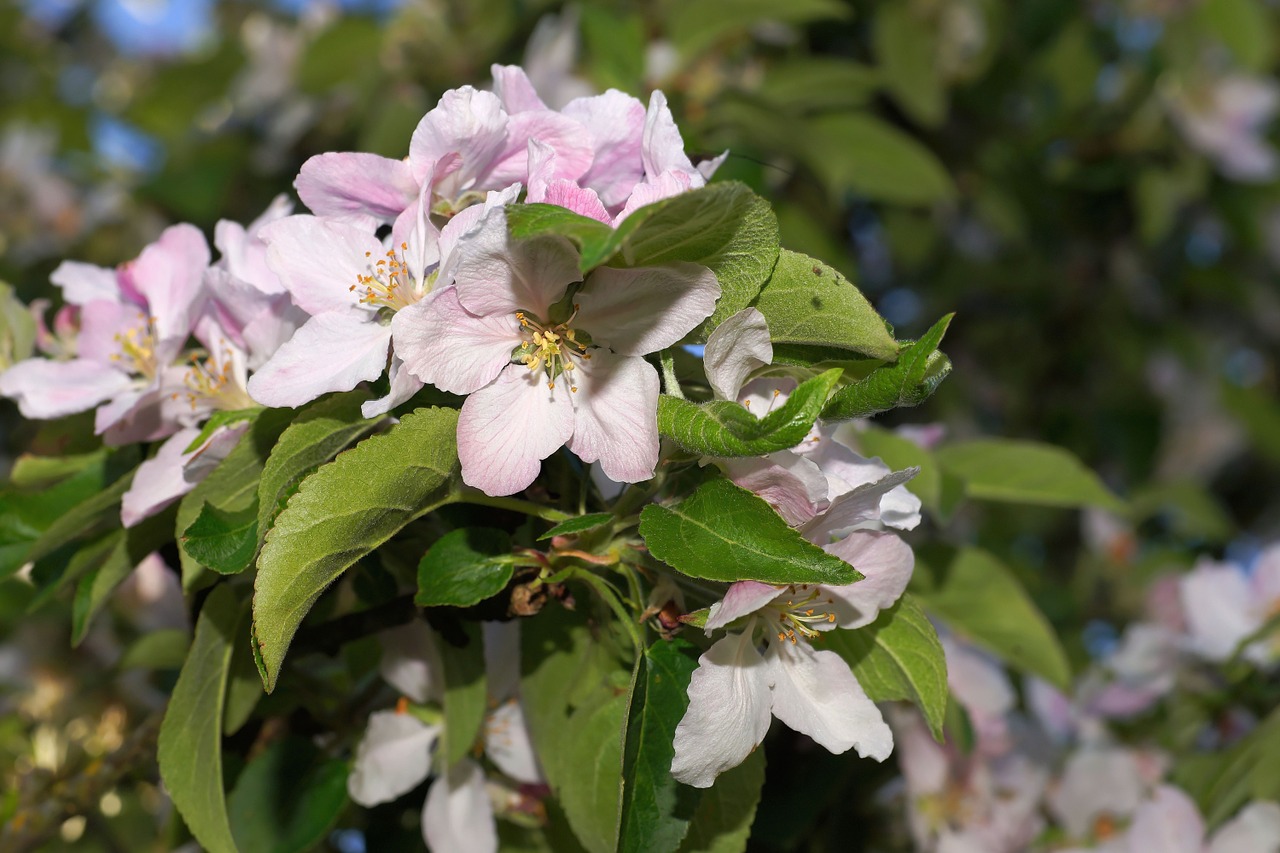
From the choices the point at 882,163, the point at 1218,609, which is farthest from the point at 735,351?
the point at 882,163

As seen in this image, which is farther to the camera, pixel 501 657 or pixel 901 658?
pixel 501 657

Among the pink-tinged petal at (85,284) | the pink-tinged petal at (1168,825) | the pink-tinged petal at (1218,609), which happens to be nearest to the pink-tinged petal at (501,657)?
the pink-tinged petal at (85,284)

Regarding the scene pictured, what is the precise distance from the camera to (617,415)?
83 cm

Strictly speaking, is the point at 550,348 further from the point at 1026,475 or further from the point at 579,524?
the point at 1026,475

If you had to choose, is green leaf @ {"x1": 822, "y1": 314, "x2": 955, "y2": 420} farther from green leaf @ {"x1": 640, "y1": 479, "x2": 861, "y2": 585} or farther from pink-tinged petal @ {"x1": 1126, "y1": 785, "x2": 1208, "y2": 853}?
pink-tinged petal @ {"x1": 1126, "y1": 785, "x2": 1208, "y2": 853}

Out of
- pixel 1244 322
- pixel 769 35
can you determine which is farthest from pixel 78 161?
pixel 1244 322

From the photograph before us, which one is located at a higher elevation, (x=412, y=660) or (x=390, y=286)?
(x=390, y=286)

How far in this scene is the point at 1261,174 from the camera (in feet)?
8.96

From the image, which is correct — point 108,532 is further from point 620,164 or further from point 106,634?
point 106,634

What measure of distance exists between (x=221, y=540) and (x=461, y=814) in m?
0.41

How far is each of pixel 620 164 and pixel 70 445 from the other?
63 cm

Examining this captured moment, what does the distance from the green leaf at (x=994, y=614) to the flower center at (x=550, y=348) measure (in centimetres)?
64

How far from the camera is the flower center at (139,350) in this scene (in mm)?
1030

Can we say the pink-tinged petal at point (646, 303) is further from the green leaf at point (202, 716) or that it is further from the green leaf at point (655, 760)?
the green leaf at point (202, 716)
